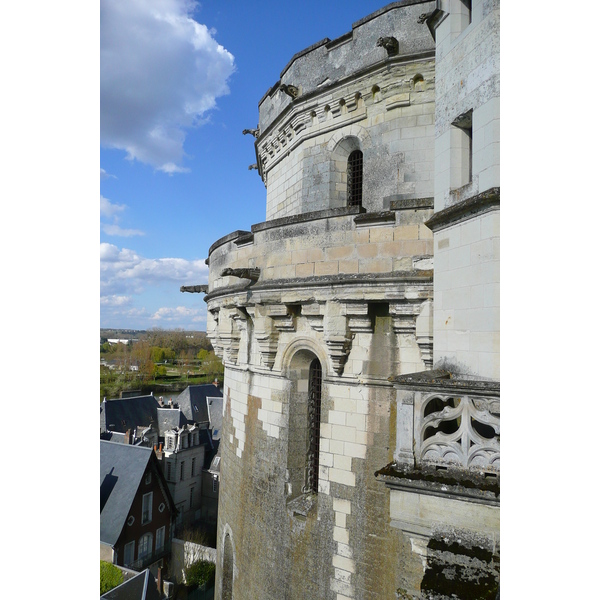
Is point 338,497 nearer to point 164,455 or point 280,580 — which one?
point 280,580

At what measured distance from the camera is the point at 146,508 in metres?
24.1

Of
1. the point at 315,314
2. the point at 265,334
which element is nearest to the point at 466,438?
the point at 315,314

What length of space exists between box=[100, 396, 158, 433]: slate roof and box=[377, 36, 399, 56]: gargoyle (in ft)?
99.7

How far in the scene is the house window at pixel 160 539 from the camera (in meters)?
24.5

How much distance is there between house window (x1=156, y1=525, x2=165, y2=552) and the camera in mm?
24453

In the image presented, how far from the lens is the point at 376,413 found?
635cm

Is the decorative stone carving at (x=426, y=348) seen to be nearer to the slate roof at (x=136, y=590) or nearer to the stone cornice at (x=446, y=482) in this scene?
the stone cornice at (x=446, y=482)

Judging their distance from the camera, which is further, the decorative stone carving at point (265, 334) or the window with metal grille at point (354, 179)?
the window with metal grille at point (354, 179)

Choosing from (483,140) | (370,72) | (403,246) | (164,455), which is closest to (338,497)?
(403,246)

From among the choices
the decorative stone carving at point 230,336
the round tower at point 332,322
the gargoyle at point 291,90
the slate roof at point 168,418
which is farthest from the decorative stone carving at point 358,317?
the slate roof at point 168,418

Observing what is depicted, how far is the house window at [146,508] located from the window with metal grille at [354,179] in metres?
20.6

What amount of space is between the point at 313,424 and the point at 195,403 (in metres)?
33.0
